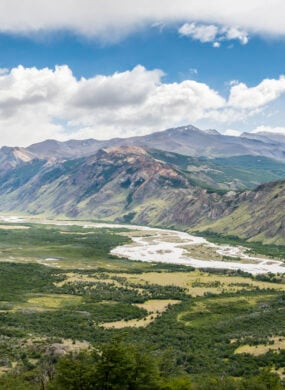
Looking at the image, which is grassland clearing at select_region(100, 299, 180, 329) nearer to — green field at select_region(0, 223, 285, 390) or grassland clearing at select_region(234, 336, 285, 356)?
green field at select_region(0, 223, 285, 390)

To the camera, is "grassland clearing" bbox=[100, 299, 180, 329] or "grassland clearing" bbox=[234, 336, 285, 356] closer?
"grassland clearing" bbox=[234, 336, 285, 356]

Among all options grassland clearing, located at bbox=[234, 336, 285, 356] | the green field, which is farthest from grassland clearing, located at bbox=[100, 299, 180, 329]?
grassland clearing, located at bbox=[234, 336, 285, 356]

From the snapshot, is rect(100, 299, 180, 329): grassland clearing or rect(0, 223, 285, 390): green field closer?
rect(0, 223, 285, 390): green field

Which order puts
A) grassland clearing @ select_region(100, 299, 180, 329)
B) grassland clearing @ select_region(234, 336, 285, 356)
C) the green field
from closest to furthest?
the green field
grassland clearing @ select_region(234, 336, 285, 356)
grassland clearing @ select_region(100, 299, 180, 329)

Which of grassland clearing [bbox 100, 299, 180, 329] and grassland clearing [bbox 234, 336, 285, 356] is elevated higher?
grassland clearing [bbox 234, 336, 285, 356]

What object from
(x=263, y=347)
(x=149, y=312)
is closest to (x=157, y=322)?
(x=149, y=312)

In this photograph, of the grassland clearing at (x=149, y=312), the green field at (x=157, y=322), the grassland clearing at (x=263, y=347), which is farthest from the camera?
the grassland clearing at (x=149, y=312)

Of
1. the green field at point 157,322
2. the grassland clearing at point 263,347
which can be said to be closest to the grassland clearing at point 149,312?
the green field at point 157,322

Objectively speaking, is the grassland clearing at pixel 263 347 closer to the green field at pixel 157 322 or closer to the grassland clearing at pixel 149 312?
the green field at pixel 157 322

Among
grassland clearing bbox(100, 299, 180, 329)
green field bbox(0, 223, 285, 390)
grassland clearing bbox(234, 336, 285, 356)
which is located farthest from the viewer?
grassland clearing bbox(100, 299, 180, 329)
